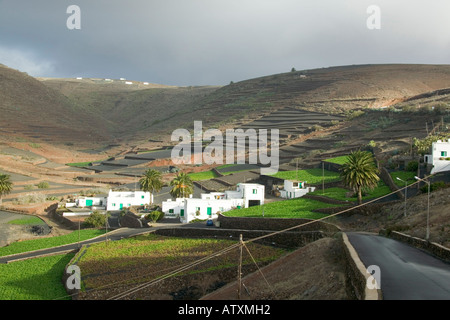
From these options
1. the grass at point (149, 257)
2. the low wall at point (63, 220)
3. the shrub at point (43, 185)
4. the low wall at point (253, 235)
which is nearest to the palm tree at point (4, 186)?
the low wall at point (63, 220)

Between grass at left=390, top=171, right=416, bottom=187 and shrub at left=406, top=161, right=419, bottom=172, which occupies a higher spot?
shrub at left=406, top=161, right=419, bottom=172

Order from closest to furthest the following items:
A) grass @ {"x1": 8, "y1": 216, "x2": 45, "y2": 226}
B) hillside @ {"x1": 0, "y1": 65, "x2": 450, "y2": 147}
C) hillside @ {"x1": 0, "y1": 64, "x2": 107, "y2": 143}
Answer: grass @ {"x1": 8, "y1": 216, "x2": 45, "y2": 226}, hillside @ {"x1": 0, "y1": 65, "x2": 450, "y2": 147}, hillside @ {"x1": 0, "y1": 64, "x2": 107, "y2": 143}

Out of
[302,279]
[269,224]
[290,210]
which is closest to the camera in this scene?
[302,279]

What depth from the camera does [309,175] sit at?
5438 cm

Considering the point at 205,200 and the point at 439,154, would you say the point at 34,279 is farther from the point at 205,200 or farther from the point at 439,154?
the point at 439,154

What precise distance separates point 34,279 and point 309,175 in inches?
1387

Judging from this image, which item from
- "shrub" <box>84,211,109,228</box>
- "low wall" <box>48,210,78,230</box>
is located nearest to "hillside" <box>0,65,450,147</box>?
"low wall" <box>48,210,78,230</box>

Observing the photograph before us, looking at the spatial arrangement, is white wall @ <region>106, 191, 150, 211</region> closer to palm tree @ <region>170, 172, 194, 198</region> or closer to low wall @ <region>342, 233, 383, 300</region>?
palm tree @ <region>170, 172, 194, 198</region>

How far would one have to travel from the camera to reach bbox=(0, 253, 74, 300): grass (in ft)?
77.4

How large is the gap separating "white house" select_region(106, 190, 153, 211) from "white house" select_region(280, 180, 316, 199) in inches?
620

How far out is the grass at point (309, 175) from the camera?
49438 mm

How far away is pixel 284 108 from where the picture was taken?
11931 cm

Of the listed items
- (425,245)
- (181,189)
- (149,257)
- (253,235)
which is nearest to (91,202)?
(181,189)
